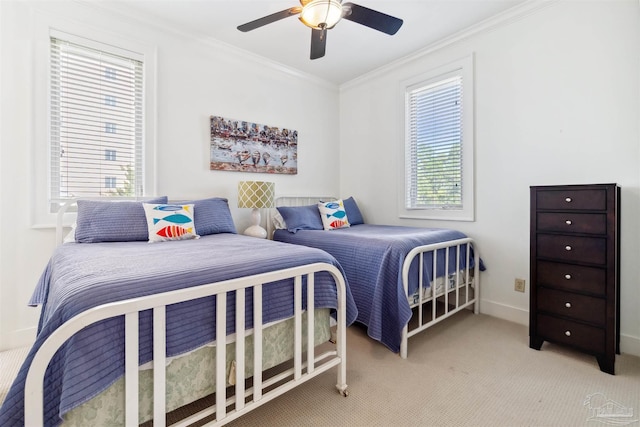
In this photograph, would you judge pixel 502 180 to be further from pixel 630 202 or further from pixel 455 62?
pixel 455 62

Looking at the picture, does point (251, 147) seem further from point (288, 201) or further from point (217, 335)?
point (217, 335)

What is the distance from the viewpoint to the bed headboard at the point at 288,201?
3191mm

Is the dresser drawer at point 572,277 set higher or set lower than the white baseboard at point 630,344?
higher

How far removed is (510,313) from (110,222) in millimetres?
3050

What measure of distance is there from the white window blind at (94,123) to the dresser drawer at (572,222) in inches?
118

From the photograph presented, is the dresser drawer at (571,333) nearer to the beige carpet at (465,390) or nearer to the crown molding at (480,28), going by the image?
the beige carpet at (465,390)

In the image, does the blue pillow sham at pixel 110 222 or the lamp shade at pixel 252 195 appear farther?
the lamp shade at pixel 252 195

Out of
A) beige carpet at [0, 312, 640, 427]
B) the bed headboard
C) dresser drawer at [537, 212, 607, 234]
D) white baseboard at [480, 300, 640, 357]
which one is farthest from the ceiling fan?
white baseboard at [480, 300, 640, 357]

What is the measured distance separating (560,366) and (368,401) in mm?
1220

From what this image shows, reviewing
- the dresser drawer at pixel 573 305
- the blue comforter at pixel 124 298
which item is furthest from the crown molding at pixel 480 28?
the blue comforter at pixel 124 298

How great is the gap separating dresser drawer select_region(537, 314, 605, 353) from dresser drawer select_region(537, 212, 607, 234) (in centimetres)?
56

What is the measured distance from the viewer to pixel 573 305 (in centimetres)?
181

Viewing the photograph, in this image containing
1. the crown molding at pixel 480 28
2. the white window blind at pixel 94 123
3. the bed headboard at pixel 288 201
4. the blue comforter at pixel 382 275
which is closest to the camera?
the blue comforter at pixel 382 275

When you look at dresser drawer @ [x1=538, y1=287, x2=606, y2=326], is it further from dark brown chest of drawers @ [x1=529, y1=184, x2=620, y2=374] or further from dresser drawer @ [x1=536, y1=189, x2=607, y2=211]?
dresser drawer @ [x1=536, y1=189, x2=607, y2=211]
